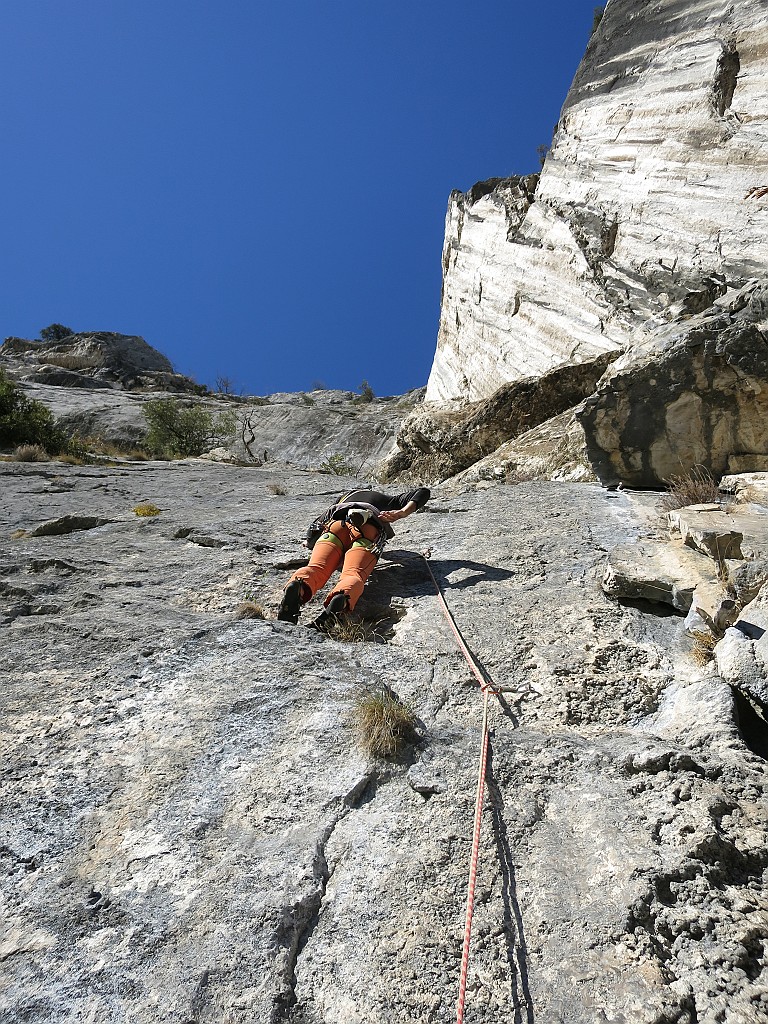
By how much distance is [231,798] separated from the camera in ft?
9.92

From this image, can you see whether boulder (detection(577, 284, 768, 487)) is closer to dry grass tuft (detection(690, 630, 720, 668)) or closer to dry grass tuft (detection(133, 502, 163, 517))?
dry grass tuft (detection(690, 630, 720, 668))

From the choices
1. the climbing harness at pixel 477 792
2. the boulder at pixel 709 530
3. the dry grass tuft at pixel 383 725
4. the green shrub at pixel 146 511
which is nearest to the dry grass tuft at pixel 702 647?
the boulder at pixel 709 530

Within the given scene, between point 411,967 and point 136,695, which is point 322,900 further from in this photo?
point 136,695

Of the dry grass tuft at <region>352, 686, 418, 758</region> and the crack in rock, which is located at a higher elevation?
the dry grass tuft at <region>352, 686, 418, 758</region>

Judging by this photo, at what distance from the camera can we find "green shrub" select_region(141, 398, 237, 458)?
2645cm

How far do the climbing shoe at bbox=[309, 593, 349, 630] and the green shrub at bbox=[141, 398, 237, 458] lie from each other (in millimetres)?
22246

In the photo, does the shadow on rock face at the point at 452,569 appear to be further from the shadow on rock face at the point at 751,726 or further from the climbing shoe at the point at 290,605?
the shadow on rock face at the point at 751,726

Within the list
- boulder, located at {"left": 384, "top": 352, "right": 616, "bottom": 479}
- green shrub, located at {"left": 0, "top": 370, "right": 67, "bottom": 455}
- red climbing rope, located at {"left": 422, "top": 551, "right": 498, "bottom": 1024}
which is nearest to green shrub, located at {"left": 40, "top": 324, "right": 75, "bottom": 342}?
green shrub, located at {"left": 0, "top": 370, "right": 67, "bottom": 455}

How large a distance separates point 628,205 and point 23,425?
15.7 metres

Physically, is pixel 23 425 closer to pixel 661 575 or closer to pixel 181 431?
pixel 181 431

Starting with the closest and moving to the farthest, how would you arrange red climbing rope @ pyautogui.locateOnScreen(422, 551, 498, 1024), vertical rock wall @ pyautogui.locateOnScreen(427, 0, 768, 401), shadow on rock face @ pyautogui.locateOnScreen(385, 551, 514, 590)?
red climbing rope @ pyautogui.locateOnScreen(422, 551, 498, 1024) → shadow on rock face @ pyautogui.locateOnScreen(385, 551, 514, 590) → vertical rock wall @ pyautogui.locateOnScreen(427, 0, 768, 401)

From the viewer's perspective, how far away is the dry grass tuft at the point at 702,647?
141 inches

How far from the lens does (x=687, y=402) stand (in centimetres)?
724

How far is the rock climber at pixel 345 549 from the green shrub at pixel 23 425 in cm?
1342
